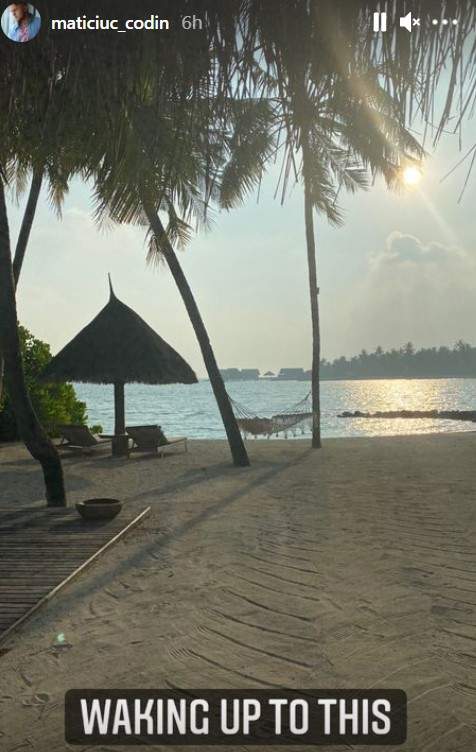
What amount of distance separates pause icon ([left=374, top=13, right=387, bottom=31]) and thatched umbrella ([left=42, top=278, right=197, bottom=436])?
11997mm

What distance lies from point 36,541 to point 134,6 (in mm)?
4496

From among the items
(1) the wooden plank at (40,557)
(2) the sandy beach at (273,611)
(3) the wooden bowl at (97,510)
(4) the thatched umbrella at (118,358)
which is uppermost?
(4) the thatched umbrella at (118,358)

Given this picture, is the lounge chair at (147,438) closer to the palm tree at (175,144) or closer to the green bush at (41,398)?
the green bush at (41,398)

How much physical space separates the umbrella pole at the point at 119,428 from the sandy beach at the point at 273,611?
470 cm

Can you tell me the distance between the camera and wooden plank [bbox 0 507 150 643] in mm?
3971

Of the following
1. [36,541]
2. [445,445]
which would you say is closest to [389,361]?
[445,445]

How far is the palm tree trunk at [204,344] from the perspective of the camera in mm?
11484

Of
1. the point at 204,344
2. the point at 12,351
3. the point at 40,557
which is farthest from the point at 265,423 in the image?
the point at 40,557

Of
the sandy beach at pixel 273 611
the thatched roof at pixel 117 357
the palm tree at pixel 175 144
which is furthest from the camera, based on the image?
the thatched roof at pixel 117 357

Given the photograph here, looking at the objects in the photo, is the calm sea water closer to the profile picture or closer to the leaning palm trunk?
the leaning palm trunk
